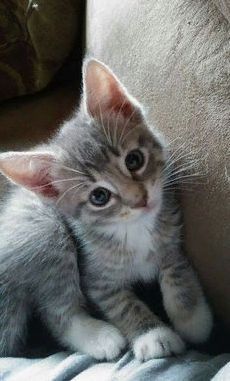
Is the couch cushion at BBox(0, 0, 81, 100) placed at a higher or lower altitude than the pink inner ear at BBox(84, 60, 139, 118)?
higher

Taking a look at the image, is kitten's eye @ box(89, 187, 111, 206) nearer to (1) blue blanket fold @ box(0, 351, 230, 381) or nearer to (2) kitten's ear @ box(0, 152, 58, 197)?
(2) kitten's ear @ box(0, 152, 58, 197)

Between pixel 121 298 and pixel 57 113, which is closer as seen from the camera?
pixel 121 298

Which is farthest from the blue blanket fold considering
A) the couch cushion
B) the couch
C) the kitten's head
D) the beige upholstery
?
the couch cushion

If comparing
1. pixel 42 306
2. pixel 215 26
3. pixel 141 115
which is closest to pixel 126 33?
pixel 141 115

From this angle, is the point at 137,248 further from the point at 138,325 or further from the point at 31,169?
the point at 31,169

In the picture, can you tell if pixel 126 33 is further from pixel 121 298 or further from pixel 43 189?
pixel 121 298

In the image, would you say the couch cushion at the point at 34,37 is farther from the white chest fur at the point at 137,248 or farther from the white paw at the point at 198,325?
the white paw at the point at 198,325
